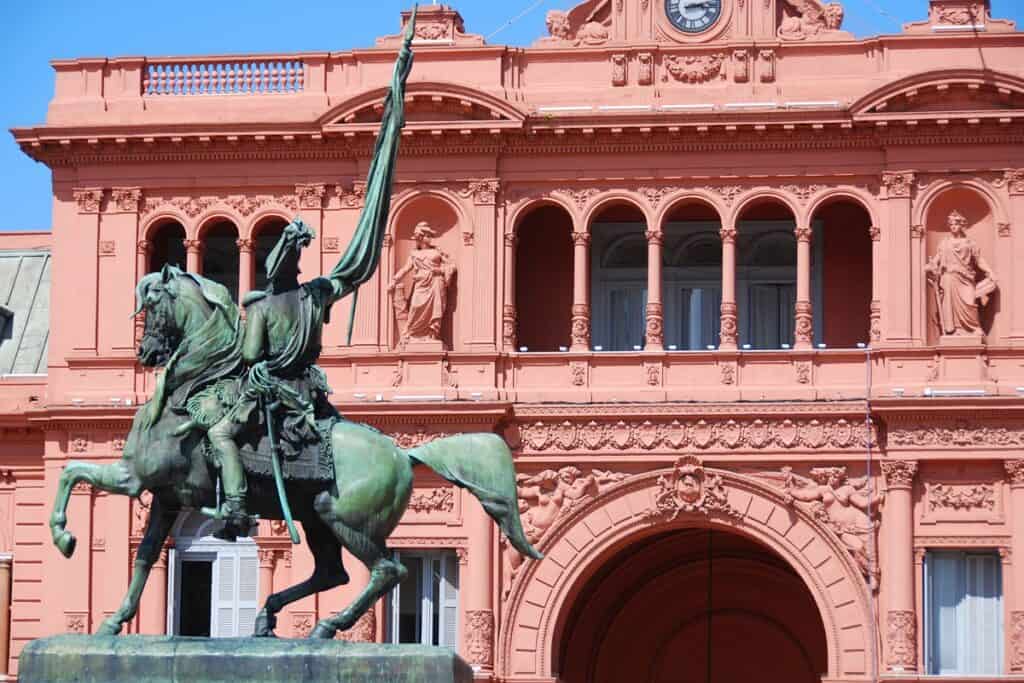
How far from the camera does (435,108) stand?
5191 cm

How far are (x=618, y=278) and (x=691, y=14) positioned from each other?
18.0ft

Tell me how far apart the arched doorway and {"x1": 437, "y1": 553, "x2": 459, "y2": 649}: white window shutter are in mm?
6100

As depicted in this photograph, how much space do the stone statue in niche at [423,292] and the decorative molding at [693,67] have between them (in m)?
5.68

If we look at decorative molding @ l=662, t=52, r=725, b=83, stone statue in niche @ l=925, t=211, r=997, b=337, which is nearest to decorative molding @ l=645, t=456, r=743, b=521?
stone statue in niche @ l=925, t=211, r=997, b=337

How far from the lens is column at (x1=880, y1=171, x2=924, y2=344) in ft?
166

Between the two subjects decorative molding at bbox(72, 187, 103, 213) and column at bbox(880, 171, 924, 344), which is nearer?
column at bbox(880, 171, 924, 344)

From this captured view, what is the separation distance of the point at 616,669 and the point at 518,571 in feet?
30.0

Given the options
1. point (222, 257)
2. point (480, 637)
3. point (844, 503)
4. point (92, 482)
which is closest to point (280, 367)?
point (92, 482)

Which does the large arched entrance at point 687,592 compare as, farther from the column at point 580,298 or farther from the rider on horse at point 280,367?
the rider on horse at point 280,367

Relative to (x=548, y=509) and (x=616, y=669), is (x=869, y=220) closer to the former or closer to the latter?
(x=548, y=509)

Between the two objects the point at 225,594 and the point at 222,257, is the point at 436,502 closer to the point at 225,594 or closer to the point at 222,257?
the point at 225,594

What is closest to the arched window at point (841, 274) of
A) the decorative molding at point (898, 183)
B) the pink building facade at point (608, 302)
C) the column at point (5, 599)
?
the pink building facade at point (608, 302)

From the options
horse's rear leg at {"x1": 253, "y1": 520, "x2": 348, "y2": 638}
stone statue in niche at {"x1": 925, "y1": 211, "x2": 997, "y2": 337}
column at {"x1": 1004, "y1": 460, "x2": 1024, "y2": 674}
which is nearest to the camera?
horse's rear leg at {"x1": 253, "y1": 520, "x2": 348, "y2": 638}

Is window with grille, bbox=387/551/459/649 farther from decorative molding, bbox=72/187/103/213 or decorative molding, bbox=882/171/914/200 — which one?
decorative molding, bbox=882/171/914/200
